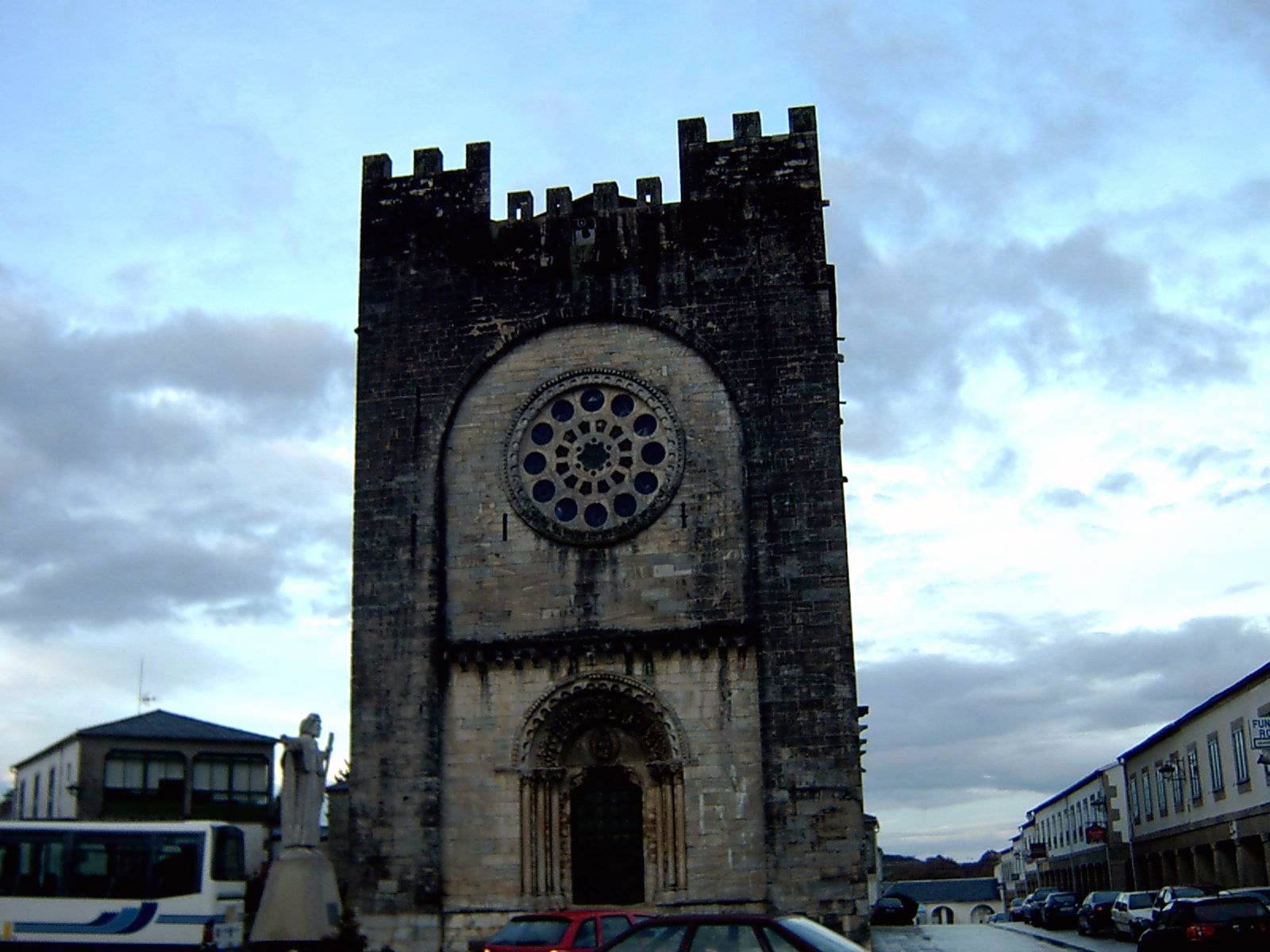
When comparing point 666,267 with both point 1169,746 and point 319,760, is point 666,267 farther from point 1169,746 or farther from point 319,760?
point 1169,746

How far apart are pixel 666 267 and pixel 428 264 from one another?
476cm

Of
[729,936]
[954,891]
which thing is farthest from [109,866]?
[954,891]

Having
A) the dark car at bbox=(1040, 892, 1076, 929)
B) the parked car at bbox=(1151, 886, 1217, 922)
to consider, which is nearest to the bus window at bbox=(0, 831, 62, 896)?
the parked car at bbox=(1151, 886, 1217, 922)

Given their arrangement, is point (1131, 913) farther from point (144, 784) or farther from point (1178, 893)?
point (144, 784)

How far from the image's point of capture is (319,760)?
63.5ft

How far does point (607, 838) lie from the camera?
81.0 ft

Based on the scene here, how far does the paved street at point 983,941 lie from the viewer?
27.8 metres

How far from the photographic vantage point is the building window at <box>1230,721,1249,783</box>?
34.3 metres

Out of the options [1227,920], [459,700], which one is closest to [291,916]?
[459,700]

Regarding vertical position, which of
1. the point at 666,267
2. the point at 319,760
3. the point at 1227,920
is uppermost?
the point at 666,267

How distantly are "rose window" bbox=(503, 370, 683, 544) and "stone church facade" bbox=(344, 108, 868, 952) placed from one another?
5cm

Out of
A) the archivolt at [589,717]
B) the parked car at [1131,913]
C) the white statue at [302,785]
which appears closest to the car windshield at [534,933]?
the white statue at [302,785]

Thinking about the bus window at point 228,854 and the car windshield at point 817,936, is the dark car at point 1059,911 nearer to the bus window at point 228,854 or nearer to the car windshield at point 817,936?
the bus window at point 228,854

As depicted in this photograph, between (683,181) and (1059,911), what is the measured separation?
25345 mm
